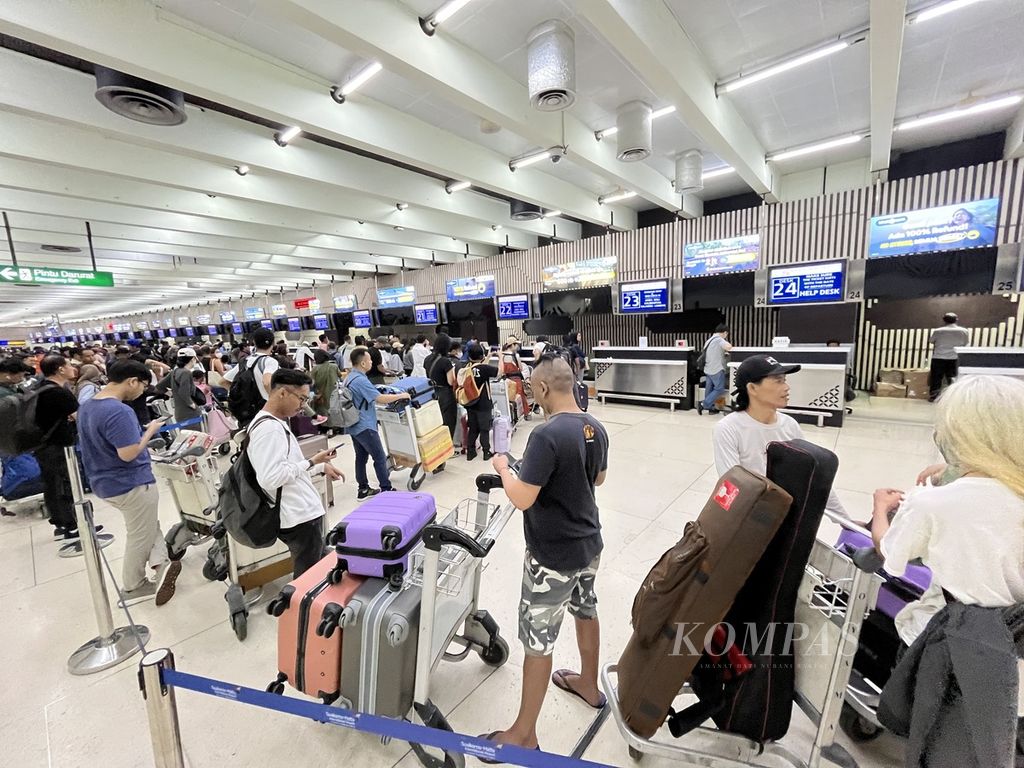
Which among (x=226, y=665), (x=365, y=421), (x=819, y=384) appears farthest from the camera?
(x=819, y=384)

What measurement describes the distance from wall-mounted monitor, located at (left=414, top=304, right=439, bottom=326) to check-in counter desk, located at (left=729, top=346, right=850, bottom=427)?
32.2ft

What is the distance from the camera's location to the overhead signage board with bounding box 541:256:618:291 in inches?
399

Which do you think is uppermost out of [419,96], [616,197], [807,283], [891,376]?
[419,96]

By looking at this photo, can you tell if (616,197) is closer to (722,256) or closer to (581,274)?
(581,274)

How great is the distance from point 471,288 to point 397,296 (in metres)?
3.52

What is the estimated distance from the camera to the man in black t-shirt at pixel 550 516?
1.49 meters

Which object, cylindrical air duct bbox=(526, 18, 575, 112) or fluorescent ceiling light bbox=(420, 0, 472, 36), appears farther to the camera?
cylindrical air duct bbox=(526, 18, 575, 112)

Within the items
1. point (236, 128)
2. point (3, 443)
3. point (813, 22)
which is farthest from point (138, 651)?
point (813, 22)

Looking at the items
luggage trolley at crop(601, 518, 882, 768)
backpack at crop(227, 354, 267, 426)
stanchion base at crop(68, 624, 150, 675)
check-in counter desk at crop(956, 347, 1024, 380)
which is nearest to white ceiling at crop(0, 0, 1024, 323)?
backpack at crop(227, 354, 267, 426)

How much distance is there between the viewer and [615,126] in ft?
18.2

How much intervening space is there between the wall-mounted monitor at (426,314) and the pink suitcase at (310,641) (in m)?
12.6

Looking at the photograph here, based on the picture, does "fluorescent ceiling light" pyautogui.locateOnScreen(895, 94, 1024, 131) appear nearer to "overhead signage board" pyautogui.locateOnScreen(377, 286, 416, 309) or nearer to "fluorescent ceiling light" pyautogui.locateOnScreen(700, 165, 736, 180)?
"fluorescent ceiling light" pyautogui.locateOnScreen(700, 165, 736, 180)

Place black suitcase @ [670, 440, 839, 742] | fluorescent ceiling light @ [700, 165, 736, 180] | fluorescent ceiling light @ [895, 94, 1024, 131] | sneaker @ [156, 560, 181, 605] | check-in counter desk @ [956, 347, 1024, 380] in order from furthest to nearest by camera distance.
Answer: fluorescent ceiling light @ [700, 165, 736, 180]
check-in counter desk @ [956, 347, 1024, 380]
fluorescent ceiling light @ [895, 94, 1024, 131]
sneaker @ [156, 560, 181, 605]
black suitcase @ [670, 440, 839, 742]

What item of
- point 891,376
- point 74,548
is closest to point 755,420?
point 74,548
